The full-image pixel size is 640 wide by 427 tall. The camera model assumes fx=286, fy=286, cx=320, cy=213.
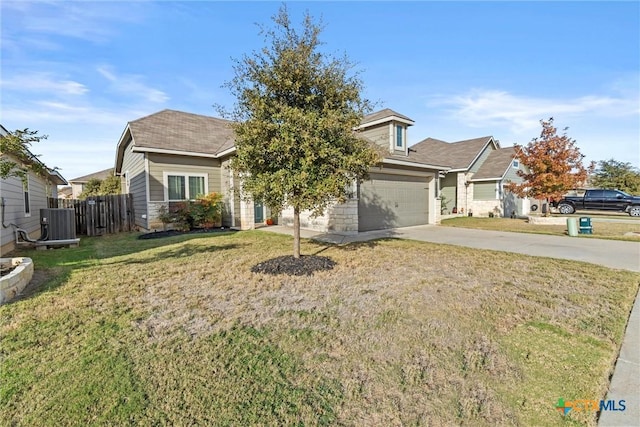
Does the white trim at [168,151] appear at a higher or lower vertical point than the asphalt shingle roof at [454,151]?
lower

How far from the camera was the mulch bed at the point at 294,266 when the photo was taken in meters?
5.86

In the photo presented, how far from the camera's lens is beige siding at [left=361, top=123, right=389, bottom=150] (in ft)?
44.8

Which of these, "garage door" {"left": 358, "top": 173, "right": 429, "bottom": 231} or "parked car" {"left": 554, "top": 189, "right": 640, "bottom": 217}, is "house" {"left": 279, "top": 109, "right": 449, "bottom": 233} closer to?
"garage door" {"left": 358, "top": 173, "right": 429, "bottom": 231}

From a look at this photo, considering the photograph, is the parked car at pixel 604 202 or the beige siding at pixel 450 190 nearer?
the parked car at pixel 604 202

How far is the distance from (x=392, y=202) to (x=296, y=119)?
8.86 meters

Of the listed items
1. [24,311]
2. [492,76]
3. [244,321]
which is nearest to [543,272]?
[244,321]

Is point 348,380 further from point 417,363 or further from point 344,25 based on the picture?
point 344,25

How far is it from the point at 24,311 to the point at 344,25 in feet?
31.7

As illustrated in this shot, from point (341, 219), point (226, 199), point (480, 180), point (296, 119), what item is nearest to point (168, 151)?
point (226, 199)

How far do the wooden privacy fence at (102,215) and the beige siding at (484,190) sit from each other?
2243 cm

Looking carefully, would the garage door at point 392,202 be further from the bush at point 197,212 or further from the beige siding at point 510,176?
the beige siding at point 510,176

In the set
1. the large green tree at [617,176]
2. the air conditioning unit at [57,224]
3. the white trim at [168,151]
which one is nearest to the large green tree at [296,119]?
the air conditioning unit at [57,224]

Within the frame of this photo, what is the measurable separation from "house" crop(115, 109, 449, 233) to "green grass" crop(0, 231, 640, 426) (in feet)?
21.6

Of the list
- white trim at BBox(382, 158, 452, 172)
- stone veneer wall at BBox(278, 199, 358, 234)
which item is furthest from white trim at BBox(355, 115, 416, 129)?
stone veneer wall at BBox(278, 199, 358, 234)
